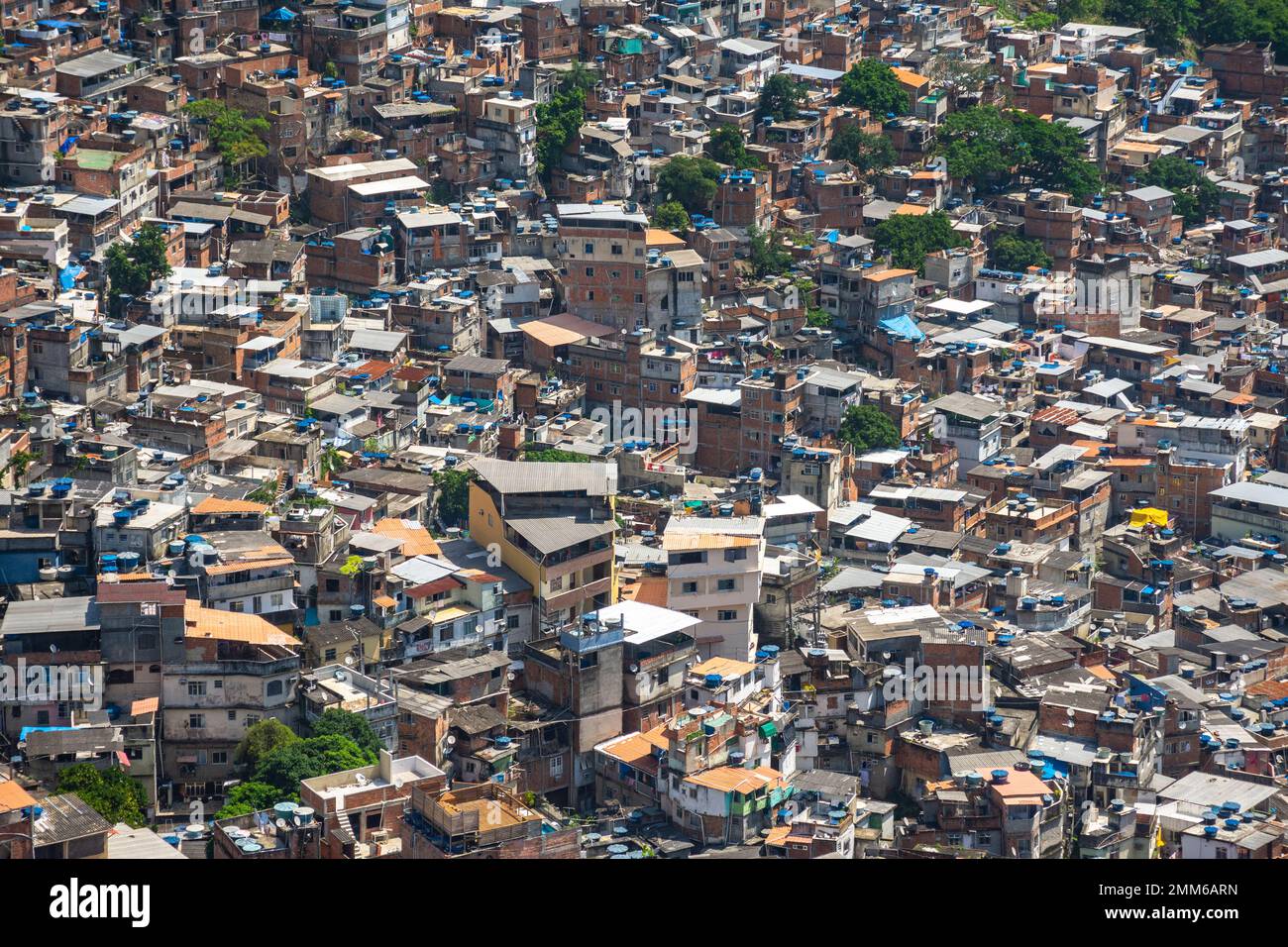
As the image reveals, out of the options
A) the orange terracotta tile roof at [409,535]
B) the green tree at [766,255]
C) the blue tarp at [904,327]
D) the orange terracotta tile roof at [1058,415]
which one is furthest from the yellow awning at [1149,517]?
the orange terracotta tile roof at [409,535]

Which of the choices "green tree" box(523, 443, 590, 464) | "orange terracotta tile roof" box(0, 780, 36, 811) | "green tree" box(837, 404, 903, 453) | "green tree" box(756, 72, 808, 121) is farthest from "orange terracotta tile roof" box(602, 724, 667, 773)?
"green tree" box(756, 72, 808, 121)

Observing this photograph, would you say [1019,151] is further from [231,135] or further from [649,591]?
[649,591]

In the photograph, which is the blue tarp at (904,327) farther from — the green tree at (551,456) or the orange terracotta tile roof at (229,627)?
the orange terracotta tile roof at (229,627)

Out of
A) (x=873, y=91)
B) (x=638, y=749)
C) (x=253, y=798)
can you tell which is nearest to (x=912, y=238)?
(x=873, y=91)

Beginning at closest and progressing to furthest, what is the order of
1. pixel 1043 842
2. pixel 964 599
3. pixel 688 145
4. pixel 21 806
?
pixel 21 806
pixel 1043 842
pixel 964 599
pixel 688 145

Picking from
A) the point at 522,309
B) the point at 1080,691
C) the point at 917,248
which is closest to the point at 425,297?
the point at 522,309

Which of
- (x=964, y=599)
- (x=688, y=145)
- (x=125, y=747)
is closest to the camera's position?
(x=125, y=747)

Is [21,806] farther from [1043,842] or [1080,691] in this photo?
[1080,691]
